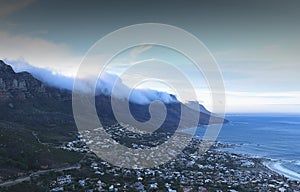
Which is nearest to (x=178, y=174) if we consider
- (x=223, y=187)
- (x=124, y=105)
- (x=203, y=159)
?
(x=223, y=187)

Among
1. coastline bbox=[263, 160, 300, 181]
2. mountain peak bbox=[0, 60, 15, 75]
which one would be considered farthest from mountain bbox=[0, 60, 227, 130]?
coastline bbox=[263, 160, 300, 181]

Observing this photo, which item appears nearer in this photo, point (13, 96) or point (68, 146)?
point (68, 146)

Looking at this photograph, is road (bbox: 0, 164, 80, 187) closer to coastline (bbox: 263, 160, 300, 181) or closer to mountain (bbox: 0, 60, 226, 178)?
mountain (bbox: 0, 60, 226, 178)

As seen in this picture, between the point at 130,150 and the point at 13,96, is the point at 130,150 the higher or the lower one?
the lower one

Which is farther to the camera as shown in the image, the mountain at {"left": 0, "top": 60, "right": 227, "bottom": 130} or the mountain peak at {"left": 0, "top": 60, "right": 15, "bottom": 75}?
the mountain peak at {"left": 0, "top": 60, "right": 15, "bottom": 75}

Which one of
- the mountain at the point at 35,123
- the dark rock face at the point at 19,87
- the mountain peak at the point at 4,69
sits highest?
the mountain peak at the point at 4,69

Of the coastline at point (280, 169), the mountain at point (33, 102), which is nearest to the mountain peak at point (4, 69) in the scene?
the mountain at point (33, 102)

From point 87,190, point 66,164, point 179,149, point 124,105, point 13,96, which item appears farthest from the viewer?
point 124,105

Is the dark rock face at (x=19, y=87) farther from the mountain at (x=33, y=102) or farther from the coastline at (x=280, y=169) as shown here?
the coastline at (x=280, y=169)

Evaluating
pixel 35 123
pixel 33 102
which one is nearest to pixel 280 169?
pixel 35 123

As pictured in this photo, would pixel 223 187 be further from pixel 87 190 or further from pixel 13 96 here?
pixel 13 96

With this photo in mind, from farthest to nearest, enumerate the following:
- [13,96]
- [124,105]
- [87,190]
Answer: [124,105] → [13,96] → [87,190]
